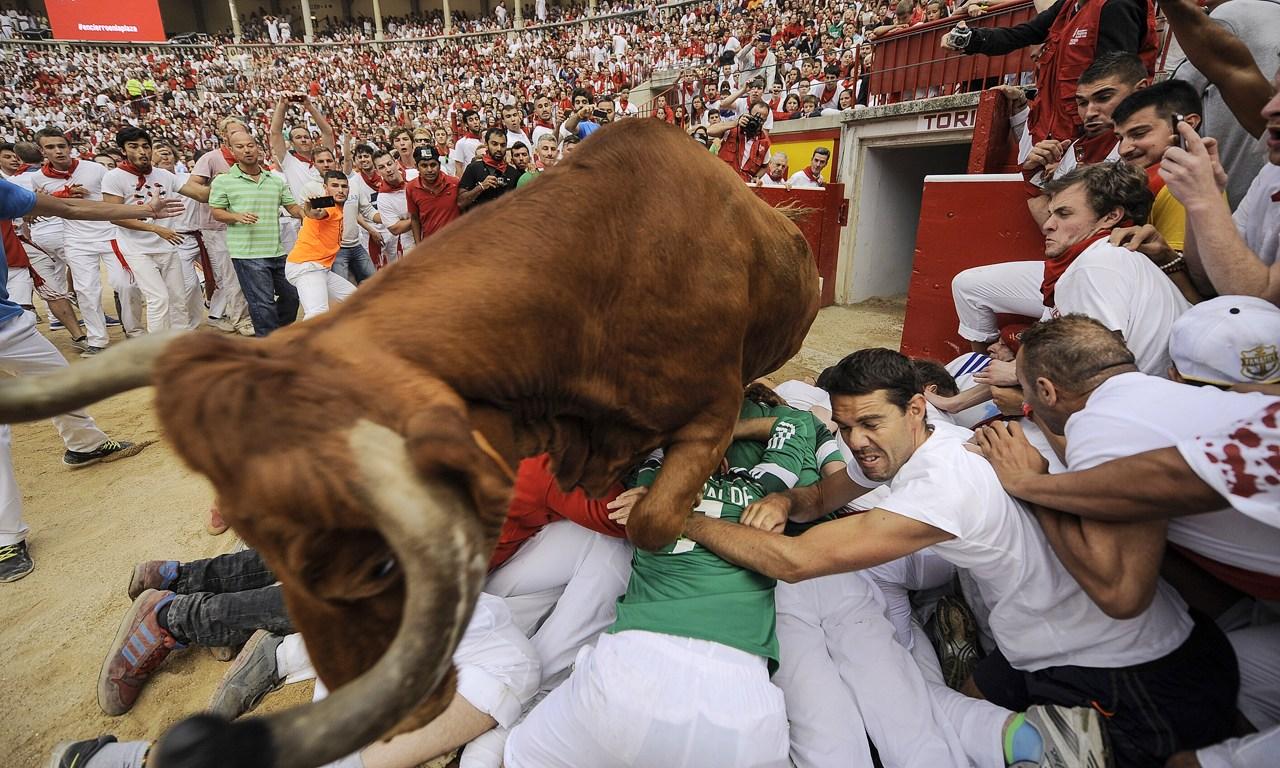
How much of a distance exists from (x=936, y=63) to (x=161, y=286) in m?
11.3

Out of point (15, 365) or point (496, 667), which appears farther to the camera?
point (15, 365)

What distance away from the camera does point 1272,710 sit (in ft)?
6.74

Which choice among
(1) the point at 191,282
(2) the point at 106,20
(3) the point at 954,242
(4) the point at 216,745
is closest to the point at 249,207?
(1) the point at 191,282

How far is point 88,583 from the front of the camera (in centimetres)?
364

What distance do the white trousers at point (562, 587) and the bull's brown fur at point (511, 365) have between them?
0.84 m

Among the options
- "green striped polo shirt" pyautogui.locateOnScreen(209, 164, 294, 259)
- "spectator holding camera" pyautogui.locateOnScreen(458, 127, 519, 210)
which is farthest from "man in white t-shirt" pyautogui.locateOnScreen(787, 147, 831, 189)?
"green striped polo shirt" pyautogui.locateOnScreen(209, 164, 294, 259)

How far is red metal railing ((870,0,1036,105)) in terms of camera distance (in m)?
8.94

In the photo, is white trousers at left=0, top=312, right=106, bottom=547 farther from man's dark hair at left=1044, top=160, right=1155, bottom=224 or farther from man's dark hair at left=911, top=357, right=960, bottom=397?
man's dark hair at left=1044, top=160, right=1155, bottom=224

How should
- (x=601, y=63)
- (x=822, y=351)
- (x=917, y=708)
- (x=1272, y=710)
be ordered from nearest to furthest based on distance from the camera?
1. (x=1272, y=710)
2. (x=917, y=708)
3. (x=822, y=351)
4. (x=601, y=63)

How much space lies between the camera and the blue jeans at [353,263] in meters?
7.42

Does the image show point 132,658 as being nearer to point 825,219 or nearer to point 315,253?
point 315,253

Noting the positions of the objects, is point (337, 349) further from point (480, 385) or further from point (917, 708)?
point (917, 708)

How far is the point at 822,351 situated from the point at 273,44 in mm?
46334

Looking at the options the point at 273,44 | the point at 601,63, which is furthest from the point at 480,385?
the point at 273,44
